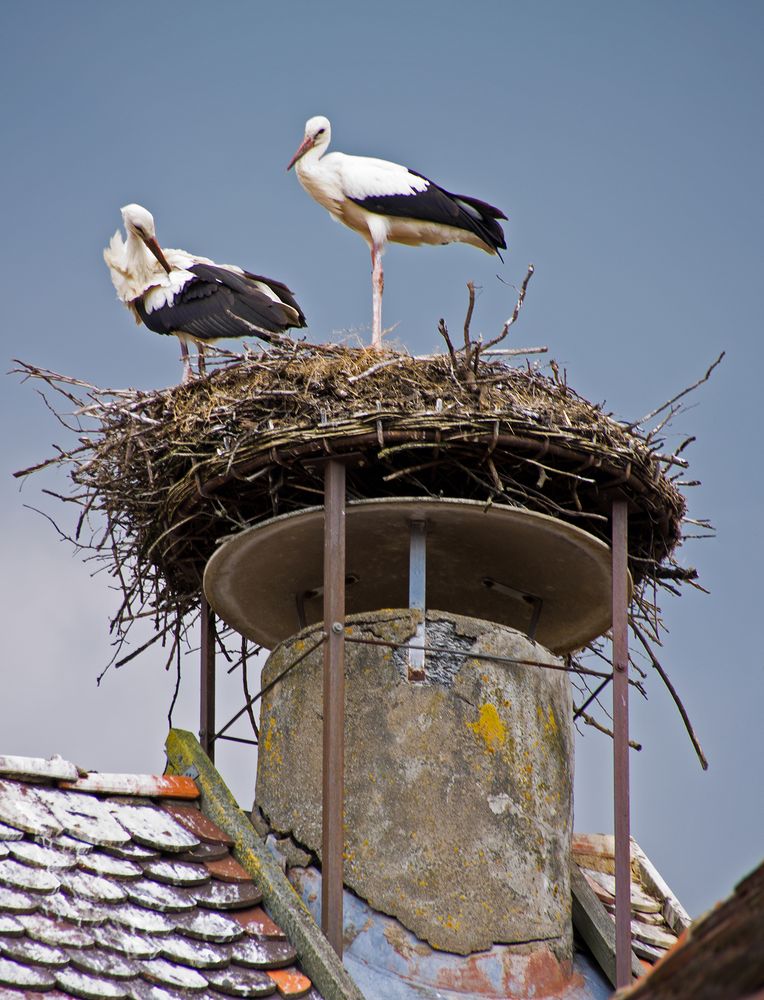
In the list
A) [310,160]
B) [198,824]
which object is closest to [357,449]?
[198,824]

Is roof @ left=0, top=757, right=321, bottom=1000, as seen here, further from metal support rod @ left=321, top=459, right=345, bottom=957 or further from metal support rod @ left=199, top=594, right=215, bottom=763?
metal support rod @ left=199, top=594, right=215, bottom=763

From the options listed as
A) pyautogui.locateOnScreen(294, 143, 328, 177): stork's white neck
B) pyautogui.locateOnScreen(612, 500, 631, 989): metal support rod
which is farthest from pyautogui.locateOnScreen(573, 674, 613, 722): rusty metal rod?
pyautogui.locateOnScreen(294, 143, 328, 177): stork's white neck

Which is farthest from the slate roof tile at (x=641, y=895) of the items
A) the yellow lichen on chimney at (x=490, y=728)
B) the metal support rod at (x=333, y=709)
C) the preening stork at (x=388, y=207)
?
the preening stork at (x=388, y=207)

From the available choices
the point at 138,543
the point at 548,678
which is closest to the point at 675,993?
the point at 548,678

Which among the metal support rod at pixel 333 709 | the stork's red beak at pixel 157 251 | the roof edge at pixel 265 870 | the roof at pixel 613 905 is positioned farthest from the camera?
the stork's red beak at pixel 157 251

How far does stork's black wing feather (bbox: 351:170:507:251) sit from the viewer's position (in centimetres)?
1051

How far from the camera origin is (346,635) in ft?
24.1

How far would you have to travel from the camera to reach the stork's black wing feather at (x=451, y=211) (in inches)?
414

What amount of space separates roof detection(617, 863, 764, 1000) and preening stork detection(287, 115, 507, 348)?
7780mm

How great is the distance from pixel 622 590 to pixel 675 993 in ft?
15.9

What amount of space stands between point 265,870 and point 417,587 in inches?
56.8

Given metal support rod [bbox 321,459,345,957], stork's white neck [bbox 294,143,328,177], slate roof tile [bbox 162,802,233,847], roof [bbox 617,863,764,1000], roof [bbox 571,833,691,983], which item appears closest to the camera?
roof [bbox 617,863,764,1000]

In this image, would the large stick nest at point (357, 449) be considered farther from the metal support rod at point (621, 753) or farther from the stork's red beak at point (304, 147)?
the stork's red beak at point (304, 147)

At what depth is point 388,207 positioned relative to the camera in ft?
35.0
